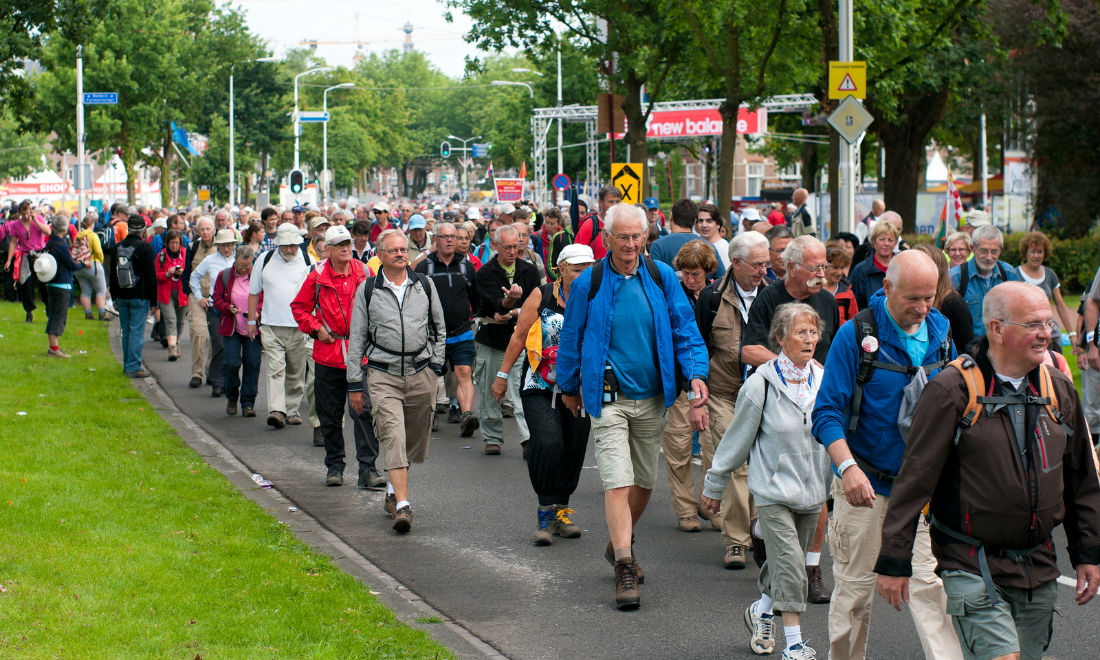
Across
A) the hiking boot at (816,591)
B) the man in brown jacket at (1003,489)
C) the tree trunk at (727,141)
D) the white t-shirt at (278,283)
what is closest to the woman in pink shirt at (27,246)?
the white t-shirt at (278,283)

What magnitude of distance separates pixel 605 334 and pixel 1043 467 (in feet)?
10.5

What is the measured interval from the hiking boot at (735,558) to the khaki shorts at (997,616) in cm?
343

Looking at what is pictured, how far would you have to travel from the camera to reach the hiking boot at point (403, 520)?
880cm

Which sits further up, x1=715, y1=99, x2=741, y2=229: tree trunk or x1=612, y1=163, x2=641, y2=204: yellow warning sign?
x1=715, y1=99, x2=741, y2=229: tree trunk

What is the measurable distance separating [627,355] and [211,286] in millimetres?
8404

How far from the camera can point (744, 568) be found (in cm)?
789

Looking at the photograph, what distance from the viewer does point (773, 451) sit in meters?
6.25

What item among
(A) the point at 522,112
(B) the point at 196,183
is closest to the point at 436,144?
(A) the point at 522,112

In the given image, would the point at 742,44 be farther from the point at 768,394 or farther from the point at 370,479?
the point at 768,394

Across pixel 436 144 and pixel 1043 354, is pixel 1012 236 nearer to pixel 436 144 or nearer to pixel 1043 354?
pixel 1043 354

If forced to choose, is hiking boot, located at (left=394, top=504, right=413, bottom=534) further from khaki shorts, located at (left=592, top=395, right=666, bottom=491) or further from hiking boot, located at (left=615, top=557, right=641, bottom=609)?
hiking boot, located at (left=615, top=557, right=641, bottom=609)

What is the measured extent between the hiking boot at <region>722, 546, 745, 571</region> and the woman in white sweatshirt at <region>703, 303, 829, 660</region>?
57.5 inches

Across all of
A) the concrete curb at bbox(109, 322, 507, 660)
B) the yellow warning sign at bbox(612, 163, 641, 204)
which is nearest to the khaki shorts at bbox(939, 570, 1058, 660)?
the concrete curb at bbox(109, 322, 507, 660)

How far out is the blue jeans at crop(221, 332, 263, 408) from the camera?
1367cm
